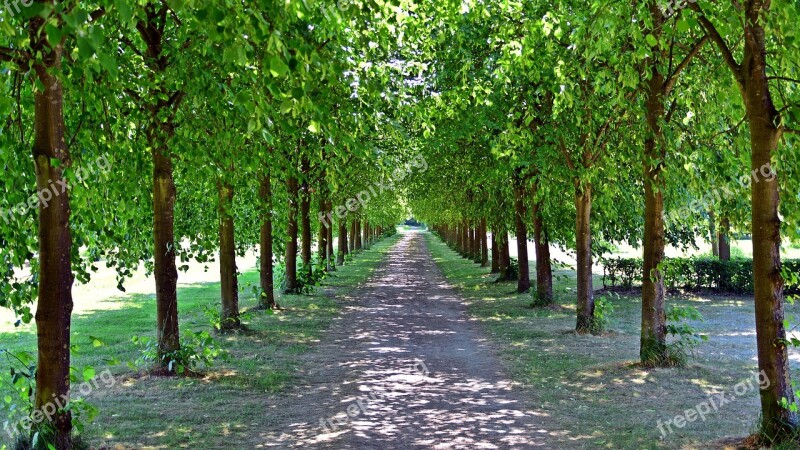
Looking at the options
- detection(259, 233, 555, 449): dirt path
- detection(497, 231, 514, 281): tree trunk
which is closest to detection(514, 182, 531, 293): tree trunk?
detection(497, 231, 514, 281): tree trunk

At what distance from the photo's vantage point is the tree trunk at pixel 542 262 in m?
18.2

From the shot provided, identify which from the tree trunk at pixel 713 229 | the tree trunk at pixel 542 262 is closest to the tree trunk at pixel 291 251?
the tree trunk at pixel 542 262

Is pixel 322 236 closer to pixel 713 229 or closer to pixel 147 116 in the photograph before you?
pixel 713 229

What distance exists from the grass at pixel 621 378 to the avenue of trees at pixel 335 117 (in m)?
0.72

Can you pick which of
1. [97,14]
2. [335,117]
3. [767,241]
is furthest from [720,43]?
[97,14]

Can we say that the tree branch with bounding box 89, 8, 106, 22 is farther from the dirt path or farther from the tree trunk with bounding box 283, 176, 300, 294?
the tree trunk with bounding box 283, 176, 300, 294

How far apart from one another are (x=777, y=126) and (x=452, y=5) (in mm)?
5647

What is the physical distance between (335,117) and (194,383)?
13.3 feet

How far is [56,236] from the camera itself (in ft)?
19.5

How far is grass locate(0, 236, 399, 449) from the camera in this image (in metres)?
7.12

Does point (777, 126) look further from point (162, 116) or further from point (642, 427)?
point (162, 116)

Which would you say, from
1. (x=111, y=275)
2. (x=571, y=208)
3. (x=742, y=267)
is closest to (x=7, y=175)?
(x=571, y=208)

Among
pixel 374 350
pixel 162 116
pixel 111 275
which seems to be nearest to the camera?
pixel 162 116

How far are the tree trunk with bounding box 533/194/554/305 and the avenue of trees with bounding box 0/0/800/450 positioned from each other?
7.37 ft
